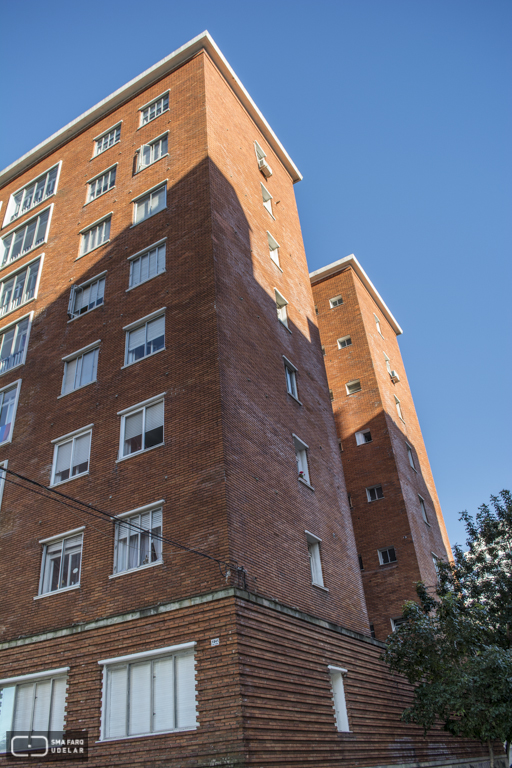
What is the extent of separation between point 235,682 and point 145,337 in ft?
42.4

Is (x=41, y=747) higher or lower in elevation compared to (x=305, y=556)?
lower

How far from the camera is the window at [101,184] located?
98.6ft

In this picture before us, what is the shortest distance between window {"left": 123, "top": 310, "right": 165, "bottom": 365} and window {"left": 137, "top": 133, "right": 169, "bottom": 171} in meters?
9.30

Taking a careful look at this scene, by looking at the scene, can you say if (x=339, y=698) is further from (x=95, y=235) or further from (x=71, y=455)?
(x=95, y=235)

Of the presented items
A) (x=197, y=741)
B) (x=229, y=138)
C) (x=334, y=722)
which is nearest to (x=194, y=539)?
(x=197, y=741)

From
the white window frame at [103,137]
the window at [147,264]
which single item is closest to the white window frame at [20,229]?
the white window frame at [103,137]

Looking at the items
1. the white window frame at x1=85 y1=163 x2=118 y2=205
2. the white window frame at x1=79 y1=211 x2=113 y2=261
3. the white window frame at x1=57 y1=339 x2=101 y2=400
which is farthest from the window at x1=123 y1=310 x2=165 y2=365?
the white window frame at x1=85 y1=163 x2=118 y2=205

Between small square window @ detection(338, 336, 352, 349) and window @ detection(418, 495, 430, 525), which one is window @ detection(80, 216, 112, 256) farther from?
window @ detection(418, 495, 430, 525)

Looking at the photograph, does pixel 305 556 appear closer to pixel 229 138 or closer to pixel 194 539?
pixel 194 539

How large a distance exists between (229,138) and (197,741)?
25090 millimetres

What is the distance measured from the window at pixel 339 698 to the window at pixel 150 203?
749 inches

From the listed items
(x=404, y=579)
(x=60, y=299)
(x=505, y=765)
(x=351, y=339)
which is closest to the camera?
(x=505, y=765)

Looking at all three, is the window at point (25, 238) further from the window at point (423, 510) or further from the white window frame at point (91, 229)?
the window at point (423, 510)

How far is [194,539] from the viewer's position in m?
17.4
